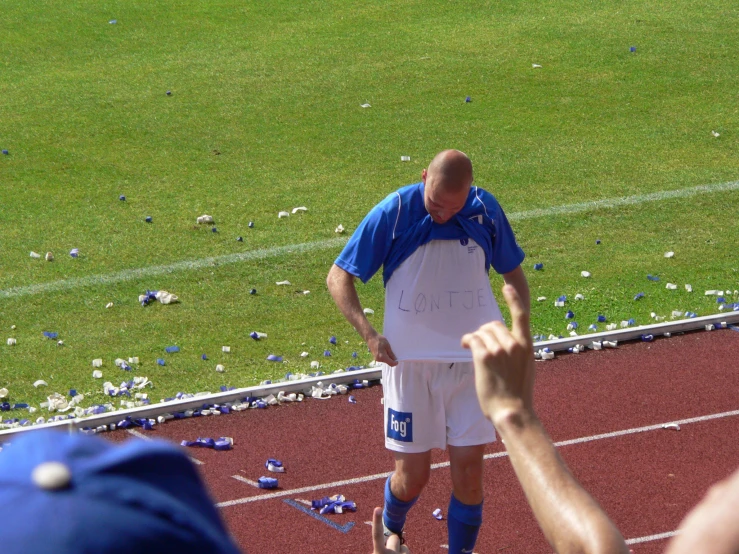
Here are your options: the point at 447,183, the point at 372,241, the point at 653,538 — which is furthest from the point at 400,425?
the point at 653,538

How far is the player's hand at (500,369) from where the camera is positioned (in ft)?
7.21

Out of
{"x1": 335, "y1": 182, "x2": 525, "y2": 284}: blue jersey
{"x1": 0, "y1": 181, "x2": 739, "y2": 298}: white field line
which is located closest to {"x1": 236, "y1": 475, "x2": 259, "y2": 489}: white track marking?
{"x1": 335, "y1": 182, "x2": 525, "y2": 284}: blue jersey

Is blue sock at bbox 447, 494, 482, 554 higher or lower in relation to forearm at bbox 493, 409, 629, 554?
lower

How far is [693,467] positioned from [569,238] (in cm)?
430

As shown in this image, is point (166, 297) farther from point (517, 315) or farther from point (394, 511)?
point (517, 315)

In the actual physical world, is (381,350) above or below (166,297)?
above

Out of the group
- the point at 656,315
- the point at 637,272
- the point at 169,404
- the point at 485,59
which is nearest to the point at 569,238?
the point at 637,272

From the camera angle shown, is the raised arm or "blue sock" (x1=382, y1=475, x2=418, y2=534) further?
"blue sock" (x1=382, y1=475, x2=418, y2=534)

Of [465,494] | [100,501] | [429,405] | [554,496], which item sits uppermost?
[100,501]

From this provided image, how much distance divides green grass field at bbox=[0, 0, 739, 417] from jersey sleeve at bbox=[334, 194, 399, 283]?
3.01 metres

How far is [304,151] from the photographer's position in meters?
14.0

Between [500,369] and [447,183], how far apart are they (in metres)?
3.37

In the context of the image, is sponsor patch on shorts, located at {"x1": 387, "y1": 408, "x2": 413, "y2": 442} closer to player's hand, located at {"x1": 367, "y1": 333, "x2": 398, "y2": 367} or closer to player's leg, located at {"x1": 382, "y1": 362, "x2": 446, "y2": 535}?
player's leg, located at {"x1": 382, "y1": 362, "x2": 446, "y2": 535}

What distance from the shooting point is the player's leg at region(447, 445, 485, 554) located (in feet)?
18.9
